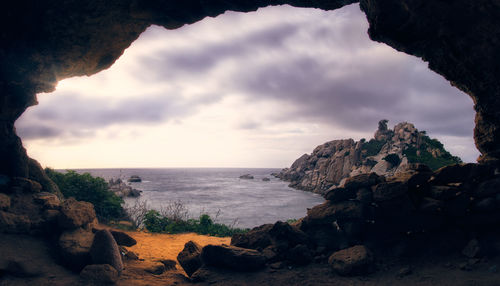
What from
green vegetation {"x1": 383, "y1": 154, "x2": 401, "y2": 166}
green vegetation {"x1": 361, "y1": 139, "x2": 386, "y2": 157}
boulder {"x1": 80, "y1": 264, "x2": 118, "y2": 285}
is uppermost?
green vegetation {"x1": 361, "y1": 139, "x2": 386, "y2": 157}

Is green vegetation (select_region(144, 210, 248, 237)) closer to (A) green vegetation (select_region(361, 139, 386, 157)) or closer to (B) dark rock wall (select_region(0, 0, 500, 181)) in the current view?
(B) dark rock wall (select_region(0, 0, 500, 181))

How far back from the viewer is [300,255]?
25.9 feet

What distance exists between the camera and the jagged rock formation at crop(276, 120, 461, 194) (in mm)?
32191

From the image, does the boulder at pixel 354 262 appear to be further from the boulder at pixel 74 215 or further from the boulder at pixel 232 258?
the boulder at pixel 74 215

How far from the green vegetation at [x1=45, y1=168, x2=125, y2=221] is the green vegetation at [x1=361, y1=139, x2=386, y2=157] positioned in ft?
150

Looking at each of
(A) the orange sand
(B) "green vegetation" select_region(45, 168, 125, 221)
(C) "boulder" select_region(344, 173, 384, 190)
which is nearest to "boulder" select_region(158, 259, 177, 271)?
(A) the orange sand

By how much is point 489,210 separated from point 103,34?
14.2 meters

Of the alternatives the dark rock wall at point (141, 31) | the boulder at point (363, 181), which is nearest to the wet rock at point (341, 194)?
the boulder at point (363, 181)

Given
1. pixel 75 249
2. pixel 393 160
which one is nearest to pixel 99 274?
pixel 75 249

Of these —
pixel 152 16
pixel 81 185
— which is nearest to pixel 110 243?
pixel 152 16

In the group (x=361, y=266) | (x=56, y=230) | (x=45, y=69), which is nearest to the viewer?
(x=361, y=266)

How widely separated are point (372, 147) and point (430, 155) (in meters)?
18.9

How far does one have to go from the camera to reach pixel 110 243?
7.48 m

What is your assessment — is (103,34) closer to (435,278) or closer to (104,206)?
(104,206)
